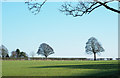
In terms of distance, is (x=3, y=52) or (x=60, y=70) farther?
(x=3, y=52)

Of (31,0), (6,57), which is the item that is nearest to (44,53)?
(6,57)

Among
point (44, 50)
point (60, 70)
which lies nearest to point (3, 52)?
point (44, 50)

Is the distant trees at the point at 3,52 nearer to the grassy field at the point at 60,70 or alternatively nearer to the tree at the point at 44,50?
the tree at the point at 44,50

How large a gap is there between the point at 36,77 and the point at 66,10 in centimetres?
220

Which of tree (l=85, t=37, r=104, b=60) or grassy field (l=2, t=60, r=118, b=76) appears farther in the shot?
tree (l=85, t=37, r=104, b=60)

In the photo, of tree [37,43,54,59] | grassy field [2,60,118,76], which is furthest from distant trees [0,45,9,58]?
grassy field [2,60,118,76]

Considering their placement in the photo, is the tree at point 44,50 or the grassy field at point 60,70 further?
the tree at point 44,50

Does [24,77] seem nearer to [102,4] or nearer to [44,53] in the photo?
[102,4]

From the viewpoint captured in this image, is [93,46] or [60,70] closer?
[60,70]

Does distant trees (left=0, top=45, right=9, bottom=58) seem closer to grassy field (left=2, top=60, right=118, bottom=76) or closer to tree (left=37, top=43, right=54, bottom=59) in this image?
tree (left=37, top=43, right=54, bottom=59)

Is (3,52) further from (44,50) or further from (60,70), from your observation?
(60,70)

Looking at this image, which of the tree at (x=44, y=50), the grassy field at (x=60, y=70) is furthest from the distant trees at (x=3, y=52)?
the grassy field at (x=60, y=70)

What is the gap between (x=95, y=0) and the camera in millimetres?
6617

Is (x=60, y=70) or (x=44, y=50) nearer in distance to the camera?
(x=60, y=70)
